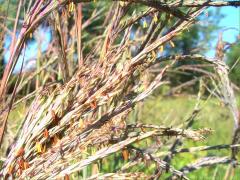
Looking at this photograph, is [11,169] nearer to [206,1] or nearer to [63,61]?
[63,61]

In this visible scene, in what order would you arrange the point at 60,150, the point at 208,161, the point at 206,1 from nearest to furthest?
1. the point at 206,1
2. the point at 60,150
3. the point at 208,161

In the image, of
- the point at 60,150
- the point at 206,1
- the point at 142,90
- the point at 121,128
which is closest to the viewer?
the point at 206,1

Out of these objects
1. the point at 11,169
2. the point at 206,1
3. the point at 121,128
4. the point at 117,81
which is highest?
the point at 206,1

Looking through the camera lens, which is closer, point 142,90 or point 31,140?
point 31,140

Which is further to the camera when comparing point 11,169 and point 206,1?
point 11,169

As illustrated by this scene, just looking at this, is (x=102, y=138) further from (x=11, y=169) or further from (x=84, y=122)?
(x=11, y=169)

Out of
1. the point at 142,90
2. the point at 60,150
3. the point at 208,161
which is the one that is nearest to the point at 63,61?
the point at 142,90

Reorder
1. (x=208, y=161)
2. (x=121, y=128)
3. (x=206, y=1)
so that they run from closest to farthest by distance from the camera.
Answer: (x=206, y=1) < (x=121, y=128) < (x=208, y=161)

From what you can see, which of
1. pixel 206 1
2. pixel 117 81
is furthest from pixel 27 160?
pixel 206 1

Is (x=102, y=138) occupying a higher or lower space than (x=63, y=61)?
lower
